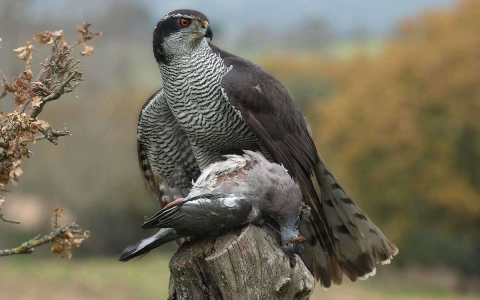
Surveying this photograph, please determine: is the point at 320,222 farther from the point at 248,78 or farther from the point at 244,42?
the point at 244,42

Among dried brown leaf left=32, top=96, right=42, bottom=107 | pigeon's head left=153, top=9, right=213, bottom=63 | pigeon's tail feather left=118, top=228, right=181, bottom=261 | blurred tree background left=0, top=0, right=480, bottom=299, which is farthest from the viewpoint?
blurred tree background left=0, top=0, right=480, bottom=299

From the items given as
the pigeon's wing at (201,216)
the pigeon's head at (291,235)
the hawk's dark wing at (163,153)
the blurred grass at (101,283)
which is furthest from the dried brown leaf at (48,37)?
the blurred grass at (101,283)

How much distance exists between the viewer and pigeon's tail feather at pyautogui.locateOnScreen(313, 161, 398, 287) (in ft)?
15.3

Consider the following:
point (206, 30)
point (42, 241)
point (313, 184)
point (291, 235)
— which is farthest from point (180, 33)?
point (42, 241)

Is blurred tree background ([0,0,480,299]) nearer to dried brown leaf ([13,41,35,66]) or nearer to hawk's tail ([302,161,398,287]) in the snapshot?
hawk's tail ([302,161,398,287])

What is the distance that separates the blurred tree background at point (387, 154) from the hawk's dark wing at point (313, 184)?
20.1 meters

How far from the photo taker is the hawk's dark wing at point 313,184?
4.65 m

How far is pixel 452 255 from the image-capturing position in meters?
28.9

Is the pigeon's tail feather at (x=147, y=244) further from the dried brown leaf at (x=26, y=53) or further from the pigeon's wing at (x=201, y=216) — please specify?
the dried brown leaf at (x=26, y=53)

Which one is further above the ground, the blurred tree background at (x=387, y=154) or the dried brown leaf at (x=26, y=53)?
the dried brown leaf at (x=26, y=53)

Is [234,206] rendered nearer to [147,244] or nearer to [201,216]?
[201,216]

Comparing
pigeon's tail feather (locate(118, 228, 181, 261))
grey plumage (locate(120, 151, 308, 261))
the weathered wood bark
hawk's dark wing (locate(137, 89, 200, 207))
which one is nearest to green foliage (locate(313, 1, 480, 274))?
hawk's dark wing (locate(137, 89, 200, 207))

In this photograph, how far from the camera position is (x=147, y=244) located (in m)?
3.80

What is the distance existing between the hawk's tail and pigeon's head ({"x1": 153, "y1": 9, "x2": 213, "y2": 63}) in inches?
57.3
